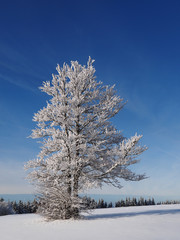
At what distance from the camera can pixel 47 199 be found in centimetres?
1223

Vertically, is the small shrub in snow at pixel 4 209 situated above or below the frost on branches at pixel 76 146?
below

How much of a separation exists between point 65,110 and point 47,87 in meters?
2.30

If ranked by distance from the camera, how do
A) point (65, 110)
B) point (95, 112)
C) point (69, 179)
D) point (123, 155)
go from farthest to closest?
1. point (95, 112)
2. point (65, 110)
3. point (69, 179)
4. point (123, 155)

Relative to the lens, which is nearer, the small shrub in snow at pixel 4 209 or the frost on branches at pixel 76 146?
the frost on branches at pixel 76 146

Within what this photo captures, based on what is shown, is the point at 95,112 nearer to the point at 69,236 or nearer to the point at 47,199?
the point at 47,199

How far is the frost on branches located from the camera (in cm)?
1162

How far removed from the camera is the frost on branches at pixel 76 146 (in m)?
11.6

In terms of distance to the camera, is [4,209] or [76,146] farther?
[4,209]

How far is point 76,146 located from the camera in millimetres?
12141

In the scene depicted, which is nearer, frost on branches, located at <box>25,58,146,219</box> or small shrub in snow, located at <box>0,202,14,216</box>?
frost on branches, located at <box>25,58,146,219</box>

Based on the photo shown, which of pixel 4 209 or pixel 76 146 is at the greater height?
pixel 76 146

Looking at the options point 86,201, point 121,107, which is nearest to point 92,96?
point 121,107

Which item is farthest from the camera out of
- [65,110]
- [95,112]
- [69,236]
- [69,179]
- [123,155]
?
[95,112]

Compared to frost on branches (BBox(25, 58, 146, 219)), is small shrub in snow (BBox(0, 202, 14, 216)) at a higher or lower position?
lower
